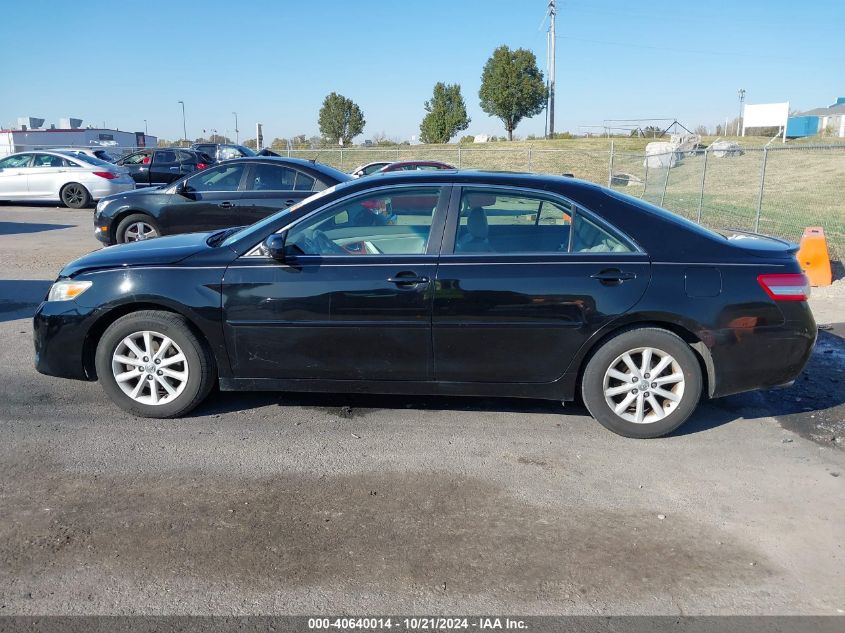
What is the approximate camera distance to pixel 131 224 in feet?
35.0

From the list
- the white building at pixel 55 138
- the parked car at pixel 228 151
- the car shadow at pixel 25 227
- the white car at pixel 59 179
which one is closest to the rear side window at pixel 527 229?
the car shadow at pixel 25 227

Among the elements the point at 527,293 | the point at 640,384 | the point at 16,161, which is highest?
the point at 16,161

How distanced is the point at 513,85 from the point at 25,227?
44.1 meters

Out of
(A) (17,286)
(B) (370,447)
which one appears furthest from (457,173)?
(A) (17,286)

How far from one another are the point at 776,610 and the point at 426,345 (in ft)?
7.96

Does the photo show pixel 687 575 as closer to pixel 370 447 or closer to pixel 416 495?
pixel 416 495

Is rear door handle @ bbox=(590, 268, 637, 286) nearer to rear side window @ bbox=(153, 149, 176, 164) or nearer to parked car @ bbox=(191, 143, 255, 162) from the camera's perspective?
parked car @ bbox=(191, 143, 255, 162)

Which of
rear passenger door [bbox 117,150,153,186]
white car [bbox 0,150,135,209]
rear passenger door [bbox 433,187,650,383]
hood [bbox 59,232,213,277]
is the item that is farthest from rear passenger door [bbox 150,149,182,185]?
rear passenger door [bbox 433,187,650,383]

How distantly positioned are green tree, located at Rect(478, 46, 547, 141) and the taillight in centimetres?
5192

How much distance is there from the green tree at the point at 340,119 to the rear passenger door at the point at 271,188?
176 feet

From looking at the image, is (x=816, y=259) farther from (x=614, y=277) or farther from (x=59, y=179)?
(x=59, y=179)

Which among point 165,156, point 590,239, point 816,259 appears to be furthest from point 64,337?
point 165,156

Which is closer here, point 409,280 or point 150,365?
point 409,280

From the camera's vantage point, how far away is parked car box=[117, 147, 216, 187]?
23.6m
